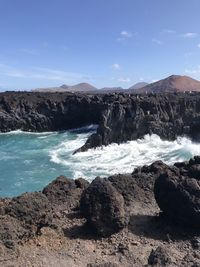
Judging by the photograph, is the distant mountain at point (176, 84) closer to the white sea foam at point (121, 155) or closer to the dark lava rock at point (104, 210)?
the white sea foam at point (121, 155)

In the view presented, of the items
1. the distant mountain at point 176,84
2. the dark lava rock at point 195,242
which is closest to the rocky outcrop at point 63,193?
the dark lava rock at point 195,242

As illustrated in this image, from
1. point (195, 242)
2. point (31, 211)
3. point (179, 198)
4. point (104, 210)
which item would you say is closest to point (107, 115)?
point (179, 198)

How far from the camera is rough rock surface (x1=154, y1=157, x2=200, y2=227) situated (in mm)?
10930

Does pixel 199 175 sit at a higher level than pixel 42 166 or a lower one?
higher

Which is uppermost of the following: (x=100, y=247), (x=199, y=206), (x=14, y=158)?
(x=199, y=206)

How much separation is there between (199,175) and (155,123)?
2611 cm

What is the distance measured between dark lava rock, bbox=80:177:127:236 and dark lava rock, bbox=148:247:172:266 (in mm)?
1753

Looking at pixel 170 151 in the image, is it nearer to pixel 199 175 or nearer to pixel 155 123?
pixel 155 123

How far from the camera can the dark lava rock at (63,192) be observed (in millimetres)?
12500

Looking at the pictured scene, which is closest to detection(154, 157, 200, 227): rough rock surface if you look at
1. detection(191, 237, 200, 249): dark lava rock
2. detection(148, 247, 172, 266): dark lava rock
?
detection(191, 237, 200, 249): dark lava rock

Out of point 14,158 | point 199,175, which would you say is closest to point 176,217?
point 199,175

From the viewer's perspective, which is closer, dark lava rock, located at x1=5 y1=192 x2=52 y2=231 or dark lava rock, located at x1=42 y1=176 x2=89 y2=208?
dark lava rock, located at x1=5 y1=192 x2=52 y2=231

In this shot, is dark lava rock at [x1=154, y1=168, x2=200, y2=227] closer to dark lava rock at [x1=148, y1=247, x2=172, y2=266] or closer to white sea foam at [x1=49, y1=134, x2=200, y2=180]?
dark lava rock at [x1=148, y1=247, x2=172, y2=266]

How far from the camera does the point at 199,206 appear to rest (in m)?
10.9
